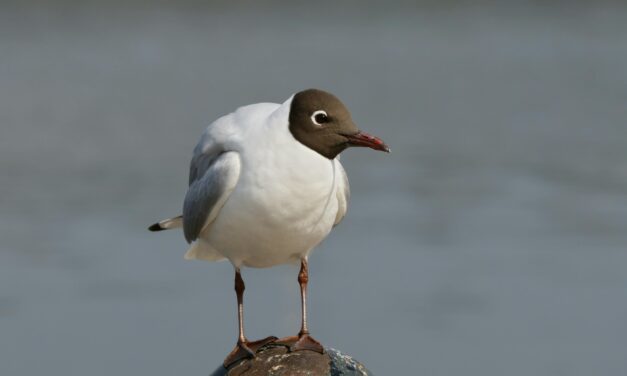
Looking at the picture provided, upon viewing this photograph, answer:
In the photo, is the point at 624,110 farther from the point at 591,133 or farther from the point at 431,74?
the point at 431,74

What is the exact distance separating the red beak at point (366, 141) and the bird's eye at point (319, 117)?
151mm

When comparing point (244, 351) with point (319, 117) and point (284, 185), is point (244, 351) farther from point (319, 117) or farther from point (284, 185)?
point (319, 117)

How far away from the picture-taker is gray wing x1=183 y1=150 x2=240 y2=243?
780cm

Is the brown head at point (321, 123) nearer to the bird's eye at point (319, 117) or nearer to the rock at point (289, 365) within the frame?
the bird's eye at point (319, 117)

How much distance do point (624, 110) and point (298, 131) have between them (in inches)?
802

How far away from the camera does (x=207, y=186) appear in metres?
7.92

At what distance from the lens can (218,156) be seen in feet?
26.1

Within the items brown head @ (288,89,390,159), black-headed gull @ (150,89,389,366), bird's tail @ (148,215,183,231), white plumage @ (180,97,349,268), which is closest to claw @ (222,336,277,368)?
black-headed gull @ (150,89,389,366)

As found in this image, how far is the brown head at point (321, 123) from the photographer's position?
24.9 ft

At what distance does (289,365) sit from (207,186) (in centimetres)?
111

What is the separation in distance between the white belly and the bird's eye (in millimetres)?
188

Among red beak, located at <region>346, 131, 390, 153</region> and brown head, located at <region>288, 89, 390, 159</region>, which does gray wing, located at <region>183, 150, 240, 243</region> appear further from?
red beak, located at <region>346, 131, 390, 153</region>

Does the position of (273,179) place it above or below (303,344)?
above

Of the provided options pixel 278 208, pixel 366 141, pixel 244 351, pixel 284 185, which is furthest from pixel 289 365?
pixel 366 141
